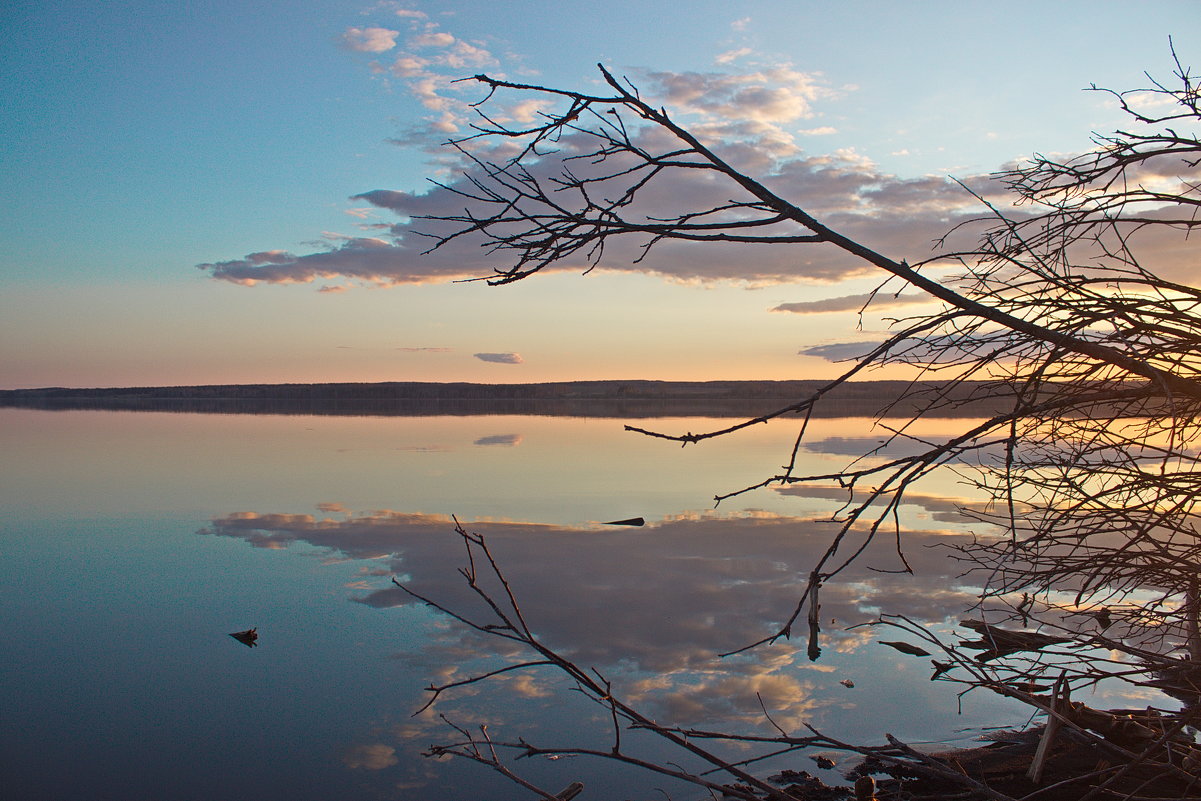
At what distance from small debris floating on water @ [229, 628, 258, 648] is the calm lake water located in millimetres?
53

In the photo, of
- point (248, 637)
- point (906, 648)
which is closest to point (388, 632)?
point (248, 637)

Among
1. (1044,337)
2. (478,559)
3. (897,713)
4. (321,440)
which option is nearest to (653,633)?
(897,713)

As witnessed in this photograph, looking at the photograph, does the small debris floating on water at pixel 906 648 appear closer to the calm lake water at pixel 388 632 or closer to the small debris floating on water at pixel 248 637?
the calm lake water at pixel 388 632

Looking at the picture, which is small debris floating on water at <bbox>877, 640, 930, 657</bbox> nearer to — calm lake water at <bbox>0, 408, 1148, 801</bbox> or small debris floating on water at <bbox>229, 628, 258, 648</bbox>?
calm lake water at <bbox>0, 408, 1148, 801</bbox>

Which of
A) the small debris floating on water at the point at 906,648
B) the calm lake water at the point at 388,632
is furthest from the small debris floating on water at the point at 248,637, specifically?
the small debris floating on water at the point at 906,648

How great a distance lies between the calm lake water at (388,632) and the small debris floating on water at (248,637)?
0.05 meters

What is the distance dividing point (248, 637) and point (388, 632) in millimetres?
995

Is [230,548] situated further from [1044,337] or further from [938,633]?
[1044,337]

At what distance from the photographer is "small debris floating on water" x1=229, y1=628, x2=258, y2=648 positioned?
5.99 metres

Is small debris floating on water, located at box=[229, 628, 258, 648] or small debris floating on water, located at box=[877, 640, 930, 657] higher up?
small debris floating on water, located at box=[877, 640, 930, 657]

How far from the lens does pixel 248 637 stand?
6051 mm

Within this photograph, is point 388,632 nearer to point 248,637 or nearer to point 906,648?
point 248,637

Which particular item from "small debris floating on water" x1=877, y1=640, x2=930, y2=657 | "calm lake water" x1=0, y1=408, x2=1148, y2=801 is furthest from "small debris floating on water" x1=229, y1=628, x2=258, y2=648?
"small debris floating on water" x1=877, y1=640, x2=930, y2=657

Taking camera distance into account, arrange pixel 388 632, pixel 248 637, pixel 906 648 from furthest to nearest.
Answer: pixel 388 632
pixel 248 637
pixel 906 648
